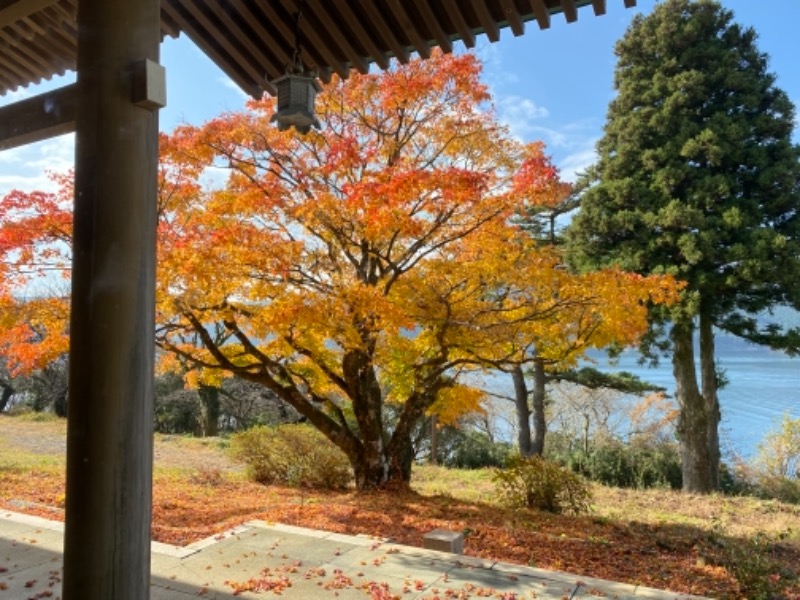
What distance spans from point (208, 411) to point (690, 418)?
41.1 feet

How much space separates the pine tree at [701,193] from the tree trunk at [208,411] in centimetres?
1113

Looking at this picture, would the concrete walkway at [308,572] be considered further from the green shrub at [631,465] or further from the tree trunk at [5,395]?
the tree trunk at [5,395]

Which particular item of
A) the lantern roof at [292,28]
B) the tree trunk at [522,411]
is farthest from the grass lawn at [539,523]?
the tree trunk at [522,411]

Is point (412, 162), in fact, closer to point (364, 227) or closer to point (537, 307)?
point (364, 227)

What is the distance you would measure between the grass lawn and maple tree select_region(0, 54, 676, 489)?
137 centimetres

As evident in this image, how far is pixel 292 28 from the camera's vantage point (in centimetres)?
224

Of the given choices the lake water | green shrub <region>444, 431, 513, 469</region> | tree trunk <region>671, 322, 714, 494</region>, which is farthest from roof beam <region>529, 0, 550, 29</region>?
green shrub <region>444, 431, 513, 469</region>

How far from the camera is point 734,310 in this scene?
10.5 m

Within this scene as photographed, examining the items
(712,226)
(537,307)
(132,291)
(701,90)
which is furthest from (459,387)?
(701,90)

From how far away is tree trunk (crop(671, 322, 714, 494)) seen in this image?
10391 mm

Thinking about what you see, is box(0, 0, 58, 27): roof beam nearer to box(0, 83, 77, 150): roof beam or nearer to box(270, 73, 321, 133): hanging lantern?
box(0, 83, 77, 150): roof beam

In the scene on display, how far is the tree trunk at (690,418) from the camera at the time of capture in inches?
409

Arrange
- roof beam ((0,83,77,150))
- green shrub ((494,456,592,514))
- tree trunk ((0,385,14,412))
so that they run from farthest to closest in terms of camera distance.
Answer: tree trunk ((0,385,14,412)), green shrub ((494,456,592,514)), roof beam ((0,83,77,150))

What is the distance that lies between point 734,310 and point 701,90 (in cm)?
405
